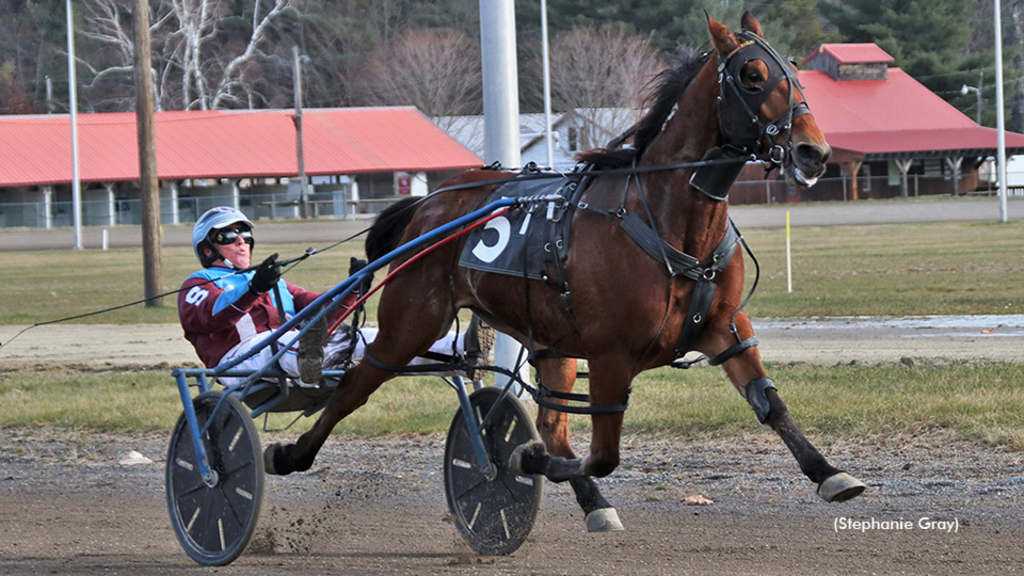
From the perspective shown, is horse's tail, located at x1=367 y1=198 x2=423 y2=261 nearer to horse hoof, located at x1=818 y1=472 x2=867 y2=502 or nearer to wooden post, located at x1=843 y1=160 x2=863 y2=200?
horse hoof, located at x1=818 y1=472 x2=867 y2=502

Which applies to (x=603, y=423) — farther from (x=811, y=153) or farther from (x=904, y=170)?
(x=904, y=170)

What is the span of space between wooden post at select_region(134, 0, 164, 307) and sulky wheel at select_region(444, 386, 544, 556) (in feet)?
40.3

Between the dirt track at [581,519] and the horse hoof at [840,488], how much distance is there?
513 millimetres

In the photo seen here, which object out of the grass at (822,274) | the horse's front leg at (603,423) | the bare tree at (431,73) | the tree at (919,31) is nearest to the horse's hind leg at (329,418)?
the horse's front leg at (603,423)

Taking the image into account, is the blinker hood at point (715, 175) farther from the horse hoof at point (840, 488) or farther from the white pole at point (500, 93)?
the white pole at point (500, 93)

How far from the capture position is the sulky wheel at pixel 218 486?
5.05 metres

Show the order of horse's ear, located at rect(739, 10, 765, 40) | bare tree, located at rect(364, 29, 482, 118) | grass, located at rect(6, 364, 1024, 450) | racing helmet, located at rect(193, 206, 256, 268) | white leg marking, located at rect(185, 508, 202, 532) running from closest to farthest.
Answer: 1. horse's ear, located at rect(739, 10, 765, 40)
2. white leg marking, located at rect(185, 508, 202, 532)
3. racing helmet, located at rect(193, 206, 256, 268)
4. grass, located at rect(6, 364, 1024, 450)
5. bare tree, located at rect(364, 29, 482, 118)

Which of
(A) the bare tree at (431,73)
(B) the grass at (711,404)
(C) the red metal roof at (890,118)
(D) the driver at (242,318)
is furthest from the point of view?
(A) the bare tree at (431,73)

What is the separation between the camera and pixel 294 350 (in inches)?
220

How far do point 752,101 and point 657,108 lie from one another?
0.57 meters

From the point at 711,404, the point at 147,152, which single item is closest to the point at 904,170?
the point at 147,152

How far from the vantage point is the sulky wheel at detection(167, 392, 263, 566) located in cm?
505

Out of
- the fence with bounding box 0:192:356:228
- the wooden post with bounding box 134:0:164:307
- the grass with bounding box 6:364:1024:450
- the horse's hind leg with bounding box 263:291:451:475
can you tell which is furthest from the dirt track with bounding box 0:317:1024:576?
the fence with bounding box 0:192:356:228

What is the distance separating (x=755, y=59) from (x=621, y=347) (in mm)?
1100
